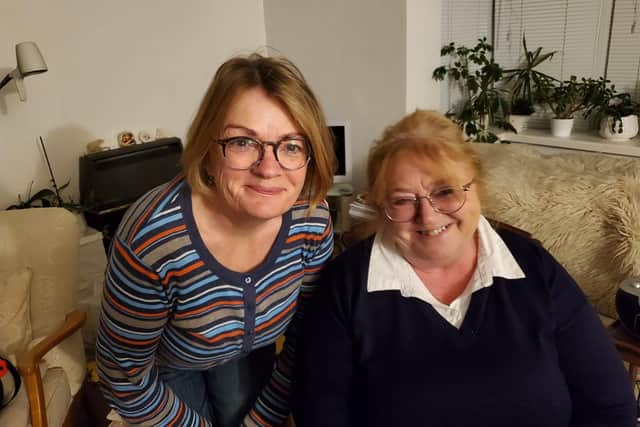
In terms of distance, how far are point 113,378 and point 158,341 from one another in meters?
0.15

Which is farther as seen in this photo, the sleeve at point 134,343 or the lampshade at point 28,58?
the lampshade at point 28,58

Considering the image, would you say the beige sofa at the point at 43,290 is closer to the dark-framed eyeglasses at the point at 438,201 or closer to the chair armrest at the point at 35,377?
the chair armrest at the point at 35,377

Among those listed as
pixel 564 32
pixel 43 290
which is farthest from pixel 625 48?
pixel 43 290

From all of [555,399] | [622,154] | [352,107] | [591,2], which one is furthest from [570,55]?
[555,399]

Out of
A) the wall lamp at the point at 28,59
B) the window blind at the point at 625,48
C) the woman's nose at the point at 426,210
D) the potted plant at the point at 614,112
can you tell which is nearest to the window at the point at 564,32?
the window blind at the point at 625,48

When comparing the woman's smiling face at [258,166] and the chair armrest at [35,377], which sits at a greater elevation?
the woman's smiling face at [258,166]

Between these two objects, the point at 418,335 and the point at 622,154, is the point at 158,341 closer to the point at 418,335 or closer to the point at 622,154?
the point at 418,335

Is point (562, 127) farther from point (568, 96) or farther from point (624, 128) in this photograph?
point (624, 128)

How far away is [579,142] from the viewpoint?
2961 mm

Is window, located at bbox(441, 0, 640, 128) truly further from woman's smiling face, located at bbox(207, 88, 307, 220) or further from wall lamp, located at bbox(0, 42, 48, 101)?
woman's smiling face, located at bbox(207, 88, 307, 220)

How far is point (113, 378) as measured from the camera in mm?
1206

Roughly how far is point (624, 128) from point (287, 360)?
2.49 meters

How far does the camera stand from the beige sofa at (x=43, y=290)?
67.6 inches

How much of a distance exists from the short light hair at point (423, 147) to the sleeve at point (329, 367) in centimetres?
24
